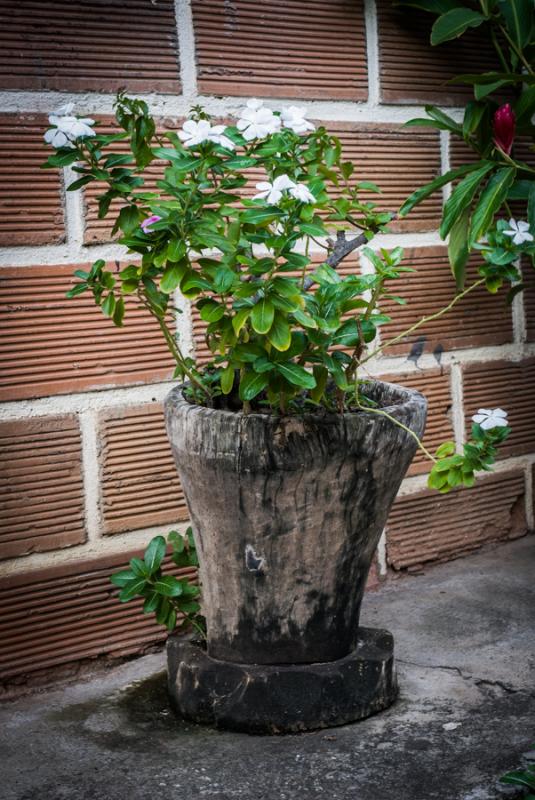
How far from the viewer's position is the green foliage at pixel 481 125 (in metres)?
2.03

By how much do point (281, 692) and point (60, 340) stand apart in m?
0.76

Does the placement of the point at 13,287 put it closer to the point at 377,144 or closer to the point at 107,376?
the point at 107,376

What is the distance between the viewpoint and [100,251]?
1916mm

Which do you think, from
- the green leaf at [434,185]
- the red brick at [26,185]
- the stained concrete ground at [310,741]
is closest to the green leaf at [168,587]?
the stained concrete ground at [310,741]

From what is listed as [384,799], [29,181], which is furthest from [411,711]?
[29,181]

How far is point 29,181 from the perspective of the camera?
5.97 feet

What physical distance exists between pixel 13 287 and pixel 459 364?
1148mm

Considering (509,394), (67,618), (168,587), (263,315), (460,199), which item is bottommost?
(67,618)

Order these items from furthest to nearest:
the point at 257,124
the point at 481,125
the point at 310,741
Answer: the point at 481,125, the point at 310,741, the point at 257,124

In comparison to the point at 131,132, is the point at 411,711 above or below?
below

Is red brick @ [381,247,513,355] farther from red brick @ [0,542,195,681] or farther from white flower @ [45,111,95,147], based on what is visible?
white flower @ [45,111,95,147]

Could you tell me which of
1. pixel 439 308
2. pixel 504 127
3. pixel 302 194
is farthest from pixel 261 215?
pixel 439 308

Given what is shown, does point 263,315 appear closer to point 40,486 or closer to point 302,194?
point 302,194

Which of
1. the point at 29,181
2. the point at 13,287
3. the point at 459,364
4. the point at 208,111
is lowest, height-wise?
the point at 459,364
